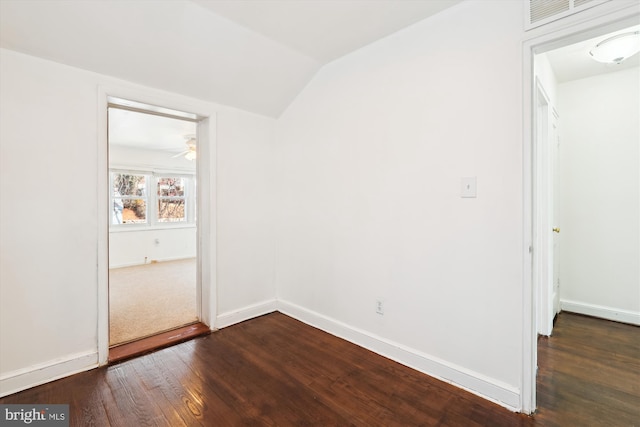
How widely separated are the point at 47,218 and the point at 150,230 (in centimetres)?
477

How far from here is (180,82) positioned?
2.44 m

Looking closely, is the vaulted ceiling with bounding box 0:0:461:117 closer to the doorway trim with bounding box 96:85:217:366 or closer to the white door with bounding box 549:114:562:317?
the doorway trim with bounding box 96:85:217:366

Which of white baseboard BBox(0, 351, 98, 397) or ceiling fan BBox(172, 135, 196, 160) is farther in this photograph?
ceiling fan BBox(172, 135, 196, 160)

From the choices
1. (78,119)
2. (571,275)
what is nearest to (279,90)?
(78,119)

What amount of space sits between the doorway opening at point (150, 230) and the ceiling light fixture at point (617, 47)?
357 cm

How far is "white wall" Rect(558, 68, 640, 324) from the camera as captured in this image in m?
2.87

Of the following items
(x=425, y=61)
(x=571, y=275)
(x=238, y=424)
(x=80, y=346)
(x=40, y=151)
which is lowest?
(x=238, y=424)

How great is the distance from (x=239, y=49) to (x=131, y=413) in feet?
8.82

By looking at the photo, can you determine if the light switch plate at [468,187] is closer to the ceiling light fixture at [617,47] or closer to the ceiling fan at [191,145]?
the ceiling light fixture at [617,47]

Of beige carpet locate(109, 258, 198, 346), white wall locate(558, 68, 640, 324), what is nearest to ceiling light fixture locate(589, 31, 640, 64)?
white wall locate(558, 68, 640, 324)

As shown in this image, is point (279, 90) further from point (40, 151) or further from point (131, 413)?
point (131, 413)

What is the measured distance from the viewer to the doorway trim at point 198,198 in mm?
2148

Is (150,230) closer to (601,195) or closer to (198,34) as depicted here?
(198,34)
